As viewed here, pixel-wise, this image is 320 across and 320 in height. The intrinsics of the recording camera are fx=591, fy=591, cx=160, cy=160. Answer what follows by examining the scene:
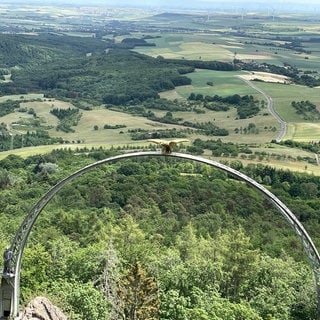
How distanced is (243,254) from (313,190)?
42.9 metres

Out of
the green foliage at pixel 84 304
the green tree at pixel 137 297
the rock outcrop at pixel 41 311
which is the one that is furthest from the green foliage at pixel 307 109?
the rock outcrop at pixel 41 311

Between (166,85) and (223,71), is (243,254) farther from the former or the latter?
(223,71)

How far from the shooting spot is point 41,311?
19.1 m

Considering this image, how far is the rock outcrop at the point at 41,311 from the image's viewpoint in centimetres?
1859

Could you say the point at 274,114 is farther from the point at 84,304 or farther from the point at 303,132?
the point at 84,304

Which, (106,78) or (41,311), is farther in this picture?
(106,78)

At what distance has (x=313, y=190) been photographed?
70.6 metres

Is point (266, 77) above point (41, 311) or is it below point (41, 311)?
below

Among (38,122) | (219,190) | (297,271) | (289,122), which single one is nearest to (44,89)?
(38,122)

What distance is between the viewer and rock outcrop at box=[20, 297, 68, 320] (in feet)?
61.0

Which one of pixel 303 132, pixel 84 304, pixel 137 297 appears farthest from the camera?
pixel 303 132

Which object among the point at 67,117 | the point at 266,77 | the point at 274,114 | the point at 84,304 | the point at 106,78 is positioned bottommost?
Answer: the point at 106,78

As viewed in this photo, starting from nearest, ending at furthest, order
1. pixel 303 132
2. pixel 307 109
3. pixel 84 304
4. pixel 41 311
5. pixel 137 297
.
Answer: pixel 41 311 → pixel 137 297 → pixel 84 304 → pixel 303 132 → pixel 307 109

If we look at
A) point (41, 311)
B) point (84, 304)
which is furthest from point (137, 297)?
point (41, 311)
